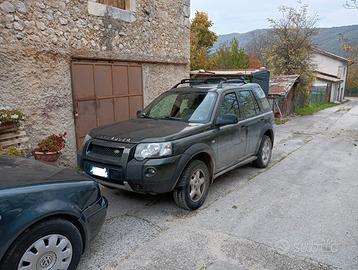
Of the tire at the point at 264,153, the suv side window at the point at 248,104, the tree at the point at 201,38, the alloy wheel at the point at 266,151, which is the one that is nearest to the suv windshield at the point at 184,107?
the suv side window at the point at 248,104

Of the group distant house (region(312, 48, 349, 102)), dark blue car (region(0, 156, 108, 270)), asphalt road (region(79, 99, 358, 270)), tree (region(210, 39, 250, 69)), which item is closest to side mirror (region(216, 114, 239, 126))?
asphalt road (region(79, 99, 358, 270))

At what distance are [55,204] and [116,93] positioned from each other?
5000 millimetres

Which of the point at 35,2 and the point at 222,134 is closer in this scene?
the point at 222,134

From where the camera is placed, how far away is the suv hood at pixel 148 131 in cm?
404

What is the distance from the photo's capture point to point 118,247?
3.42m

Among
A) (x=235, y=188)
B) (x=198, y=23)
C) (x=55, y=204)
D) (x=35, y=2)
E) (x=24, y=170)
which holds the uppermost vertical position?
(x=198, y=23)

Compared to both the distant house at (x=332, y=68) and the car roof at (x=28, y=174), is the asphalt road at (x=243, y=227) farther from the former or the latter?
the distant house at (x=332, y=68)

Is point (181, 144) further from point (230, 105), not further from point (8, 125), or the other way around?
point (8, 125)

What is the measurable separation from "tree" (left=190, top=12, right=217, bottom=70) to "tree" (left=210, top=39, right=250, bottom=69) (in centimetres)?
118

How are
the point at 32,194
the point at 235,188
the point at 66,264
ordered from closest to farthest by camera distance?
the point at 32,194, the point at 66,264, the point at 235,188

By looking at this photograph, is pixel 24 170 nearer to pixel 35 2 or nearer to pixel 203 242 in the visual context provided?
pixel 203 242

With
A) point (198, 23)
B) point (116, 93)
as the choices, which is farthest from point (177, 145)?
point (198, 23)

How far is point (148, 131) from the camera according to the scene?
429 centimetres

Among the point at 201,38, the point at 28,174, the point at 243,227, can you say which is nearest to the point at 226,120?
the point at 243,227
